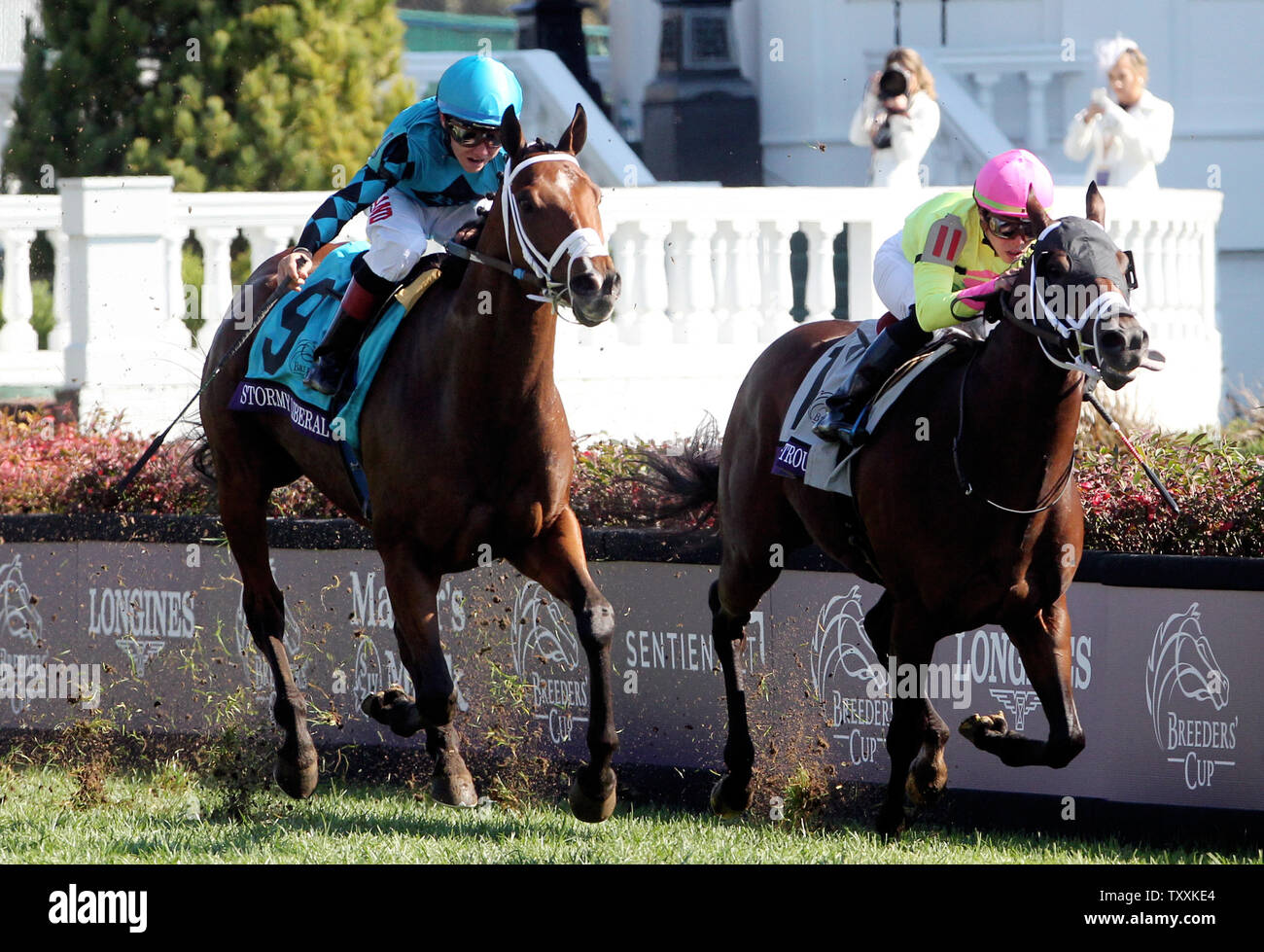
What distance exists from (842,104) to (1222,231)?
296 centimetres

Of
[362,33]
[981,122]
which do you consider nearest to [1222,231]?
[981,122]

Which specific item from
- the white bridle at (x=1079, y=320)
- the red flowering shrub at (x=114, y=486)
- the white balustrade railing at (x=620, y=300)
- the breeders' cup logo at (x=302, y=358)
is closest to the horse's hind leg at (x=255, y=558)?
the breeders' cup logo at (x=302, y=358)

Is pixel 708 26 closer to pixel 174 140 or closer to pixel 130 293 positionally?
pixel 174 140

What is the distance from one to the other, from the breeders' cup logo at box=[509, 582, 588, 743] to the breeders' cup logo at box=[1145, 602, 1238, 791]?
2.20m

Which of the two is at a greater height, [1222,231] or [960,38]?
[960,38]

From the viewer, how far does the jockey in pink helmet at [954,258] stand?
19.3 feet

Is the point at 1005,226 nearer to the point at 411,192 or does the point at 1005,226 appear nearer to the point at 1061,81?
the point at 411,192

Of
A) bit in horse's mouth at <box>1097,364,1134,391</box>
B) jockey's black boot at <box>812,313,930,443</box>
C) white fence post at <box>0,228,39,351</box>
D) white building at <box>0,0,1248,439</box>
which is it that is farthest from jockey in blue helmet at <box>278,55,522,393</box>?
white fence post at <box>0,228,39,351</box>

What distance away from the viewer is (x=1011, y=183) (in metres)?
5.88

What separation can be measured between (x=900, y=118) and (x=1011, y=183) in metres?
6.03

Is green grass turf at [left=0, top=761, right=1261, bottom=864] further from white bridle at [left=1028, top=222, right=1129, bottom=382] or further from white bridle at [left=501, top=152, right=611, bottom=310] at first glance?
white bridle at [left=501, top=152, right=611, bottom=310]

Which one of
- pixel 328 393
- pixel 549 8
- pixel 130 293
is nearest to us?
pixel 328 393

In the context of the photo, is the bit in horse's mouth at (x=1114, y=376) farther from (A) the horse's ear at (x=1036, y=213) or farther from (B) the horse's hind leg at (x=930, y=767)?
(B) the horse's hind leg at (x=930, y=767)
